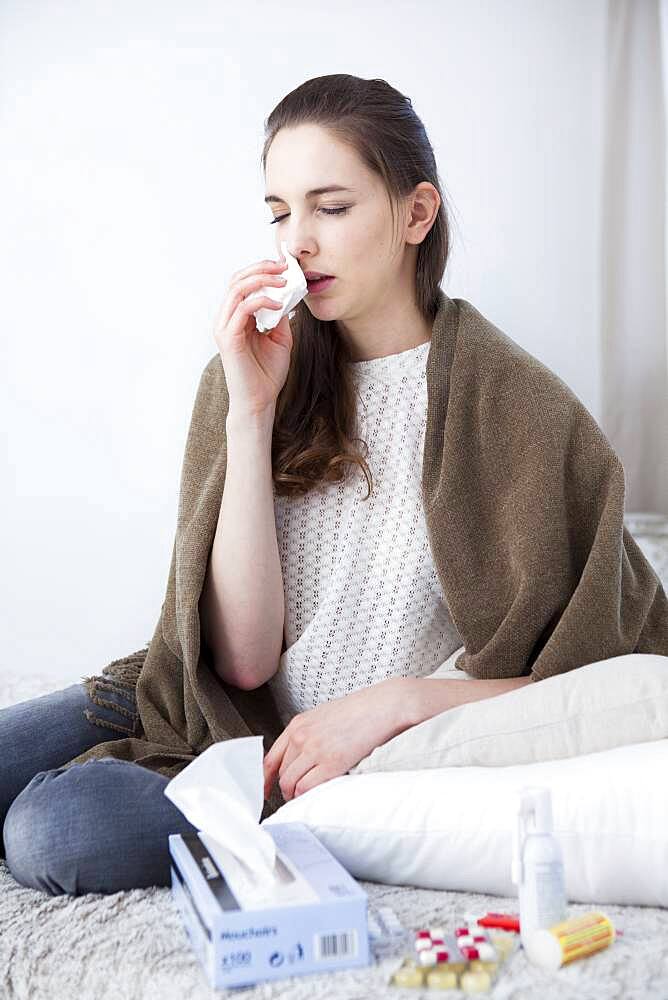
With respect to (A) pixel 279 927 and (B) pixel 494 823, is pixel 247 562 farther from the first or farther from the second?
(A) pixel 279 927

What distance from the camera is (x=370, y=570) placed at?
5.13ft

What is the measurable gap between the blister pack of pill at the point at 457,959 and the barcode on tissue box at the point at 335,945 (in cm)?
4

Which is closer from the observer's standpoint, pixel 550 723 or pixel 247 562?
pixel 550 723

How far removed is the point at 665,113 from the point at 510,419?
770 mm

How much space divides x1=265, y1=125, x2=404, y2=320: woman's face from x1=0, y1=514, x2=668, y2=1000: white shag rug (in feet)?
2.73

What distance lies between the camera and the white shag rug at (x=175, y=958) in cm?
86

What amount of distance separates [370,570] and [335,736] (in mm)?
303

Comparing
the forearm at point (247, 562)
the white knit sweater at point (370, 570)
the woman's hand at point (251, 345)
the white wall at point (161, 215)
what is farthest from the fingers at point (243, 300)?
the white wall at point (161, 215)

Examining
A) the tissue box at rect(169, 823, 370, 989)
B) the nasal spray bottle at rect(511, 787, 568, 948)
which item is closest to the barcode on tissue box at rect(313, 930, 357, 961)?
the tissue box at rect(169, 823, 370, 989)

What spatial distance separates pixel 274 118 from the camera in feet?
5.21

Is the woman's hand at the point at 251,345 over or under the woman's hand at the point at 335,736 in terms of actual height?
over

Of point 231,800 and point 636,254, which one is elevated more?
point 636,254

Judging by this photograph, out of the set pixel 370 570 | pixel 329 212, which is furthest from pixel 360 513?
pixel 329 212

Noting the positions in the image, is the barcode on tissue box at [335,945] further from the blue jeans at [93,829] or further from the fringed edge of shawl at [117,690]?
the fringed edge of shawl at [117,690]
